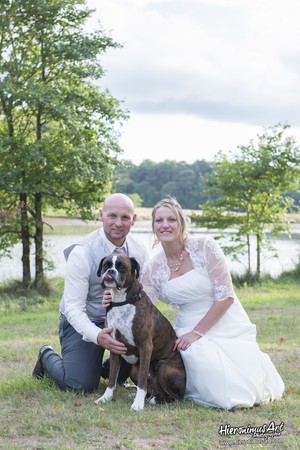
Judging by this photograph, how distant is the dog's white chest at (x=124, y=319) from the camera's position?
5289 mm

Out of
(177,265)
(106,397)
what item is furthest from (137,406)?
(177,265)

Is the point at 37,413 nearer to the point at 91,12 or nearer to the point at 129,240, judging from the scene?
the point at 129,240

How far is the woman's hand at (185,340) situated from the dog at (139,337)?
43mm

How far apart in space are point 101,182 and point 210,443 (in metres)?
11.7

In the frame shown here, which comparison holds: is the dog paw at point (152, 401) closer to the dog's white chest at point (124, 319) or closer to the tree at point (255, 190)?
the dog's white chest at point (124, 319)

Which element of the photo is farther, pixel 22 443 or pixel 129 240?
pixel 129 240

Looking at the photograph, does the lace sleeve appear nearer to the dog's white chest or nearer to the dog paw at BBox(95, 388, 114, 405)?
the dog's white chest

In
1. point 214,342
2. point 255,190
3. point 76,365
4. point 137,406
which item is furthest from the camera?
point 255,190

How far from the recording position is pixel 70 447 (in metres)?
4.29

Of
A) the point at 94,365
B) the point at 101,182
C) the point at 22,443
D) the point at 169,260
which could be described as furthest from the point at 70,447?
the point at 101,182

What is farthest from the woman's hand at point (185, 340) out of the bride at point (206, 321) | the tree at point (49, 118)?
the tree at point (49, 118)

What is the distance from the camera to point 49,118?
15328mm

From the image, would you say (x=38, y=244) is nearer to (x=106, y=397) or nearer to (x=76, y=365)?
(x=76, y=365)

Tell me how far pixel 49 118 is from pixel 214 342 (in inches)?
424
